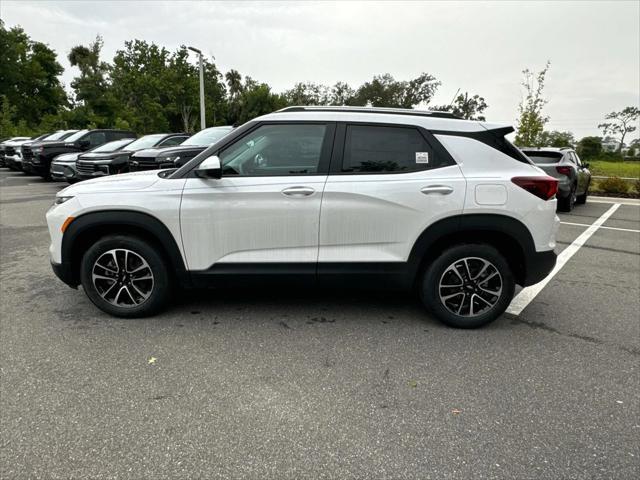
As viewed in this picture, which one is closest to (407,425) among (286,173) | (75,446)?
(75,446)

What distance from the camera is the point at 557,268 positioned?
19.0 feet

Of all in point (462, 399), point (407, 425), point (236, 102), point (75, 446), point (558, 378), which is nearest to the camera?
point (75, 446)

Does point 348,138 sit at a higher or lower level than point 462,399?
higher

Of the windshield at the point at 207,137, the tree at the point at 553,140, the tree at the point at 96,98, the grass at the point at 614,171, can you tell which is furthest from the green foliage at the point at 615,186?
the tree at the point at 96,98

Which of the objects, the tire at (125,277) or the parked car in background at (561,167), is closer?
the tire at (125,277)

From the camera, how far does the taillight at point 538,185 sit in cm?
357

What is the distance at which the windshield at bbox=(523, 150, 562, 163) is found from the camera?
10414mm

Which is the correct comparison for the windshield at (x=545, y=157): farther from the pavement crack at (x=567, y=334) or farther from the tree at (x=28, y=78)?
the tree at (x=28, y=78)

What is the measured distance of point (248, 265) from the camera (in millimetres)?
3668

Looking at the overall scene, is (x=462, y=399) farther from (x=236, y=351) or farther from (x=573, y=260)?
(x=573, y=260)

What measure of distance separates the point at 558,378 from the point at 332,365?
1.54 meters

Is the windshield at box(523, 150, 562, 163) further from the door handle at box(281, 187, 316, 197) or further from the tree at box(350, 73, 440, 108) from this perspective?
the tree at box(350, 73, 440, 108)

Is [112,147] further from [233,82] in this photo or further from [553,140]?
[233,82]

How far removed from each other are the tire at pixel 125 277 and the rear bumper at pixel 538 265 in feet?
9.95
